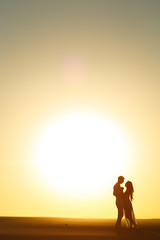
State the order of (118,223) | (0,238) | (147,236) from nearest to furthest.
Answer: (0,238) < (147,236) < (118,223)

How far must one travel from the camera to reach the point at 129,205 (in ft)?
83.8

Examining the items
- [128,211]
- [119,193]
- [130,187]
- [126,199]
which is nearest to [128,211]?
[128,211]

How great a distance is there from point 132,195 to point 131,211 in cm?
94

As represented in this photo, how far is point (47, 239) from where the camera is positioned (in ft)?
62.1

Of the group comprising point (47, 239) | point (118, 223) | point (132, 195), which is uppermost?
point (132, 195)

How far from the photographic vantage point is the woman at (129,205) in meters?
25.5

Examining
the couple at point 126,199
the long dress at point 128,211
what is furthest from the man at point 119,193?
the long dress at point 128,211

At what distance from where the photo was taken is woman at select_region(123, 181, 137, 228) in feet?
83.5

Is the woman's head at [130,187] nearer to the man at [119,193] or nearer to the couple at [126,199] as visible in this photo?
the couple at [126,199]

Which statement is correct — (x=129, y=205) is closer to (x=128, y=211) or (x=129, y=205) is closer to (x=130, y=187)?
(x=128, y=211)

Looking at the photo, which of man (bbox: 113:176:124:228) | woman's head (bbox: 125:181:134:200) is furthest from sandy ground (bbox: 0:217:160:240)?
woman's head (bbox: 125:181:134:200)

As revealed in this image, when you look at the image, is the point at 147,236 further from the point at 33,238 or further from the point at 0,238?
the point at 0,238

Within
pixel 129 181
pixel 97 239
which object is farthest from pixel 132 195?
pixel 97 239

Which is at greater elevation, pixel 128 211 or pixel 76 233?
pixel 128 211
